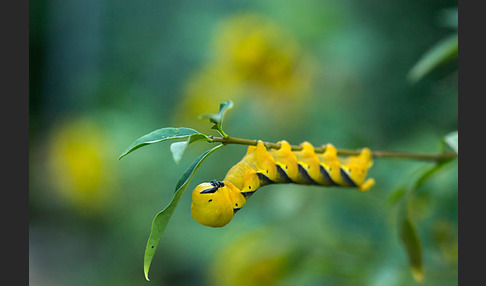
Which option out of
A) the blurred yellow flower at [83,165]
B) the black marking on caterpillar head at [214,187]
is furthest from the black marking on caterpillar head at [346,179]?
the blurred yellow flower at [83,165]

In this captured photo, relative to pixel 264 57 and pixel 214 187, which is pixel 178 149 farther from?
pixel 264 57

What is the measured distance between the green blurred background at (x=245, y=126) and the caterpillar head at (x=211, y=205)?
0.52 metres

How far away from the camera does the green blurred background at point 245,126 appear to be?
3.90ft

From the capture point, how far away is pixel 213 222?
0.56 metres

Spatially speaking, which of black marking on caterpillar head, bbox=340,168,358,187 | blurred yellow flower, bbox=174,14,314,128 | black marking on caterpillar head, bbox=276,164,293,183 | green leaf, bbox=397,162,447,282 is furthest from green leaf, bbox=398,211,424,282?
blurred yellow flower, bbox=174,14,314,128

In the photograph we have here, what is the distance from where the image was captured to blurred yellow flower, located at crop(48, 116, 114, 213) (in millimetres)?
2164

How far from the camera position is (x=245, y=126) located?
1792mm

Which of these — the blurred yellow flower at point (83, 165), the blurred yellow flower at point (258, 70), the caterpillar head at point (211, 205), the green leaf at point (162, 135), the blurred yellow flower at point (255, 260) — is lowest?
the blurred yellow flower at point (83, 165)

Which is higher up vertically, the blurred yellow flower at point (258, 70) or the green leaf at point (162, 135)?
the green leaf at point (162, 135)

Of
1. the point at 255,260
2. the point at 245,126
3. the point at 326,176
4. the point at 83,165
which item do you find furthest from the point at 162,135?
the point at 83,165

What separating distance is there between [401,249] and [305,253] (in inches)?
9.1

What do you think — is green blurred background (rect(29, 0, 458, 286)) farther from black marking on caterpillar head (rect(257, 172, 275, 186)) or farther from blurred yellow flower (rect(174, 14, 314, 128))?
black marking on caterpillar head (rect(257, 172, 275, 186))

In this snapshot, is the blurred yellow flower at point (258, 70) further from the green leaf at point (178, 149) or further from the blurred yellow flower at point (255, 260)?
the green leaf at point (178, 149)

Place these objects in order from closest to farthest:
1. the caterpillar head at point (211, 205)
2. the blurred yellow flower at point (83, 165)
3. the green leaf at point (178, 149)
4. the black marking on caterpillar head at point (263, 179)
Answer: the green leaf at point (178, 149) → the caterpillar head at point (211, 205) → the black marking on caterpillar head at point (263, 179) → the blurred yellow flower at point (83, 165)
